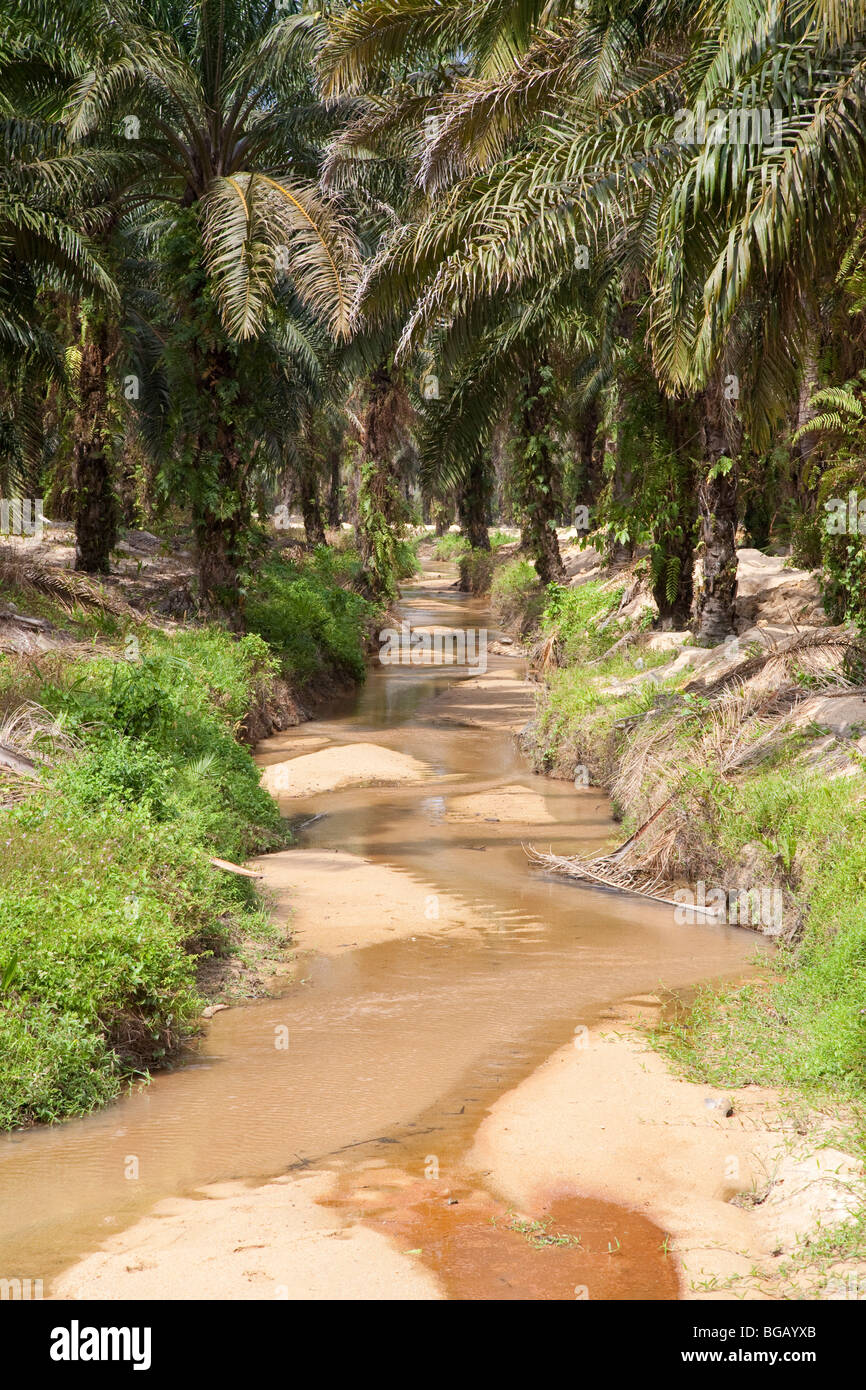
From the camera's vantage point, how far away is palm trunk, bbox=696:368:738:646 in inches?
511

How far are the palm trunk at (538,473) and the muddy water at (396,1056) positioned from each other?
36.5 feet

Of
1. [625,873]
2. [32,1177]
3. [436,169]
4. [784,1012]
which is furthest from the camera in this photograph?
[436,169]

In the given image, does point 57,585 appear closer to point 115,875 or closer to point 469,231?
point 469,231

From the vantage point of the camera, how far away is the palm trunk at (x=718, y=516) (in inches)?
511

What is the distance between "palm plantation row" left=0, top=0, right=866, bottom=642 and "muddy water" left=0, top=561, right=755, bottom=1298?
3543 millimetres

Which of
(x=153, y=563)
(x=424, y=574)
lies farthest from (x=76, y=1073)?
(x=424, y=574)

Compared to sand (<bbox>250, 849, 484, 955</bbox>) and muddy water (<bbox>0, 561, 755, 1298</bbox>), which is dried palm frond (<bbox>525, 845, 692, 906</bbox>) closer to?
muddy water (<bbox>0, 561, 755, 1298</bbox>)

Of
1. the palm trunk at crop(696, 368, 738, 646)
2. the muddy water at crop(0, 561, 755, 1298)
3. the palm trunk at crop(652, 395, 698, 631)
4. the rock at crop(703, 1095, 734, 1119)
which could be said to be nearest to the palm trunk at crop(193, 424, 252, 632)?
the palm trunk at crop(652, 395, 698, 631)

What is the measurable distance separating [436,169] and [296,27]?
10.00ft

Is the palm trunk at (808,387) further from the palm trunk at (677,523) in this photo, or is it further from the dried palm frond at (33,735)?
the dried palm frond at (33,735)

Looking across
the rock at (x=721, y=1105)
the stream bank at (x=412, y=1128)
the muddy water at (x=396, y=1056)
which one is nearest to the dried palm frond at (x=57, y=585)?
the muddy water at (x=396, y=1056)

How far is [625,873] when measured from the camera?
31.3 ft

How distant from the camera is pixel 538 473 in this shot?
21375 mm

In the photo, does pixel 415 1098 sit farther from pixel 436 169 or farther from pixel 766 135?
pixel 436 169
